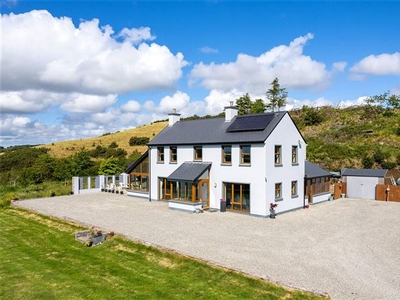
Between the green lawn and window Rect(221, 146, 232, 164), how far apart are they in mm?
9931

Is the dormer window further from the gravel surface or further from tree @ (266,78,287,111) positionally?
tree @ (266,78,287,111)

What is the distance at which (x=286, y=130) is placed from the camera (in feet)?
73.9

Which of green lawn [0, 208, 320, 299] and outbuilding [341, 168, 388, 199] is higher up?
outbuilding [341, 168, 388, 199]

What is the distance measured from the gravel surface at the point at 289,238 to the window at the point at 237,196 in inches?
42.6

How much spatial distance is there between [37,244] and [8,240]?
1914 mm

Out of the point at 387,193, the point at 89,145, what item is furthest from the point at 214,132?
the point at 89,145

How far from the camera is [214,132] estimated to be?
24.0 metres

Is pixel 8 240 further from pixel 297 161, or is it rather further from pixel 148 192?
pixel 297 161

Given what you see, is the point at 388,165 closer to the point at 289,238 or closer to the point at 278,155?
the point at 278,155

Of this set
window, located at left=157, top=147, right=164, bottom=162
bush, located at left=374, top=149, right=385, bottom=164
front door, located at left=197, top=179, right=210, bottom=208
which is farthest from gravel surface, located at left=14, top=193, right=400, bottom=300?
bush, located at left=374, top=149, right=385, bottom=164

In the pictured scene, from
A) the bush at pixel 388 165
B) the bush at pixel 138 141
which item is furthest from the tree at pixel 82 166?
the bush at pixel 388 165

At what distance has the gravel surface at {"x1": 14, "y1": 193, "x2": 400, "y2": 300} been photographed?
1048 centimetres

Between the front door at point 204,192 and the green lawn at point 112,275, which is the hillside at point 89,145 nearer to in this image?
the front door at point 204,192

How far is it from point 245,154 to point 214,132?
3727 millimetres
